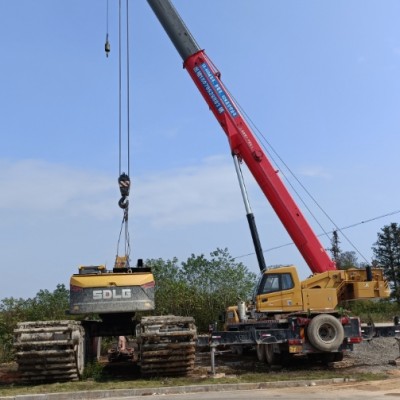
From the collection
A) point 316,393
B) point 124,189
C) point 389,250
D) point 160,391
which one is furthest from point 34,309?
point 389,250

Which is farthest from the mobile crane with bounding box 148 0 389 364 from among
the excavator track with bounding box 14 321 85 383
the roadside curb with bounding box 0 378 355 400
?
the excavator track with bounding box 14 321 85 383

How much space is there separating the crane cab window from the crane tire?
1594 mm

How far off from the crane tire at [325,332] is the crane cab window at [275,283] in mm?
1594

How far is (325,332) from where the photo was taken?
1550cm

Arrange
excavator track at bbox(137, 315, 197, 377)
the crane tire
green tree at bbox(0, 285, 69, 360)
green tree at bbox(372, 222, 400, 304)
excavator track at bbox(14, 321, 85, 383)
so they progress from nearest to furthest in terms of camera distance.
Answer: excavator track at bbox(14, 321, 85, 383), excavator track at bbox(137, 315, 197, 377), the crane tire, green tree at bbox(0, 285, 69, 360), green tree at bbox(372, 222, 400, 304)

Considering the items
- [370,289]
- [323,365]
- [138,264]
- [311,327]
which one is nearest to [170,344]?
[138,264]

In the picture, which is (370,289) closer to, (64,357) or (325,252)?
(325,252)

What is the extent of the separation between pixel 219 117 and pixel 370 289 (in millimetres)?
7382

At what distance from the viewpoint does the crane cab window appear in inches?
658

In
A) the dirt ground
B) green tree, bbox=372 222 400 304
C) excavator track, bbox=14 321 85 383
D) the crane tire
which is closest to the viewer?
excavator track, bbox=14 321 85 383

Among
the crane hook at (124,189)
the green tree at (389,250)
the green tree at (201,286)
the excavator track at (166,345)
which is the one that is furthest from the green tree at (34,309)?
the green tree at (389,250)

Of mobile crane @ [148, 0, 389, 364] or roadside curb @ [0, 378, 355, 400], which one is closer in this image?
roadside curb @ [0, 378, 355, 400]

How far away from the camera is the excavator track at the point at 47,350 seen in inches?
491

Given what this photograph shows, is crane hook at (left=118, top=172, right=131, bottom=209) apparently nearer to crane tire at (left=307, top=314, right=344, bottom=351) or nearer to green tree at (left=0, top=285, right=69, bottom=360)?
crane tire at (left=307, top=314, right=344, bottom=351)
